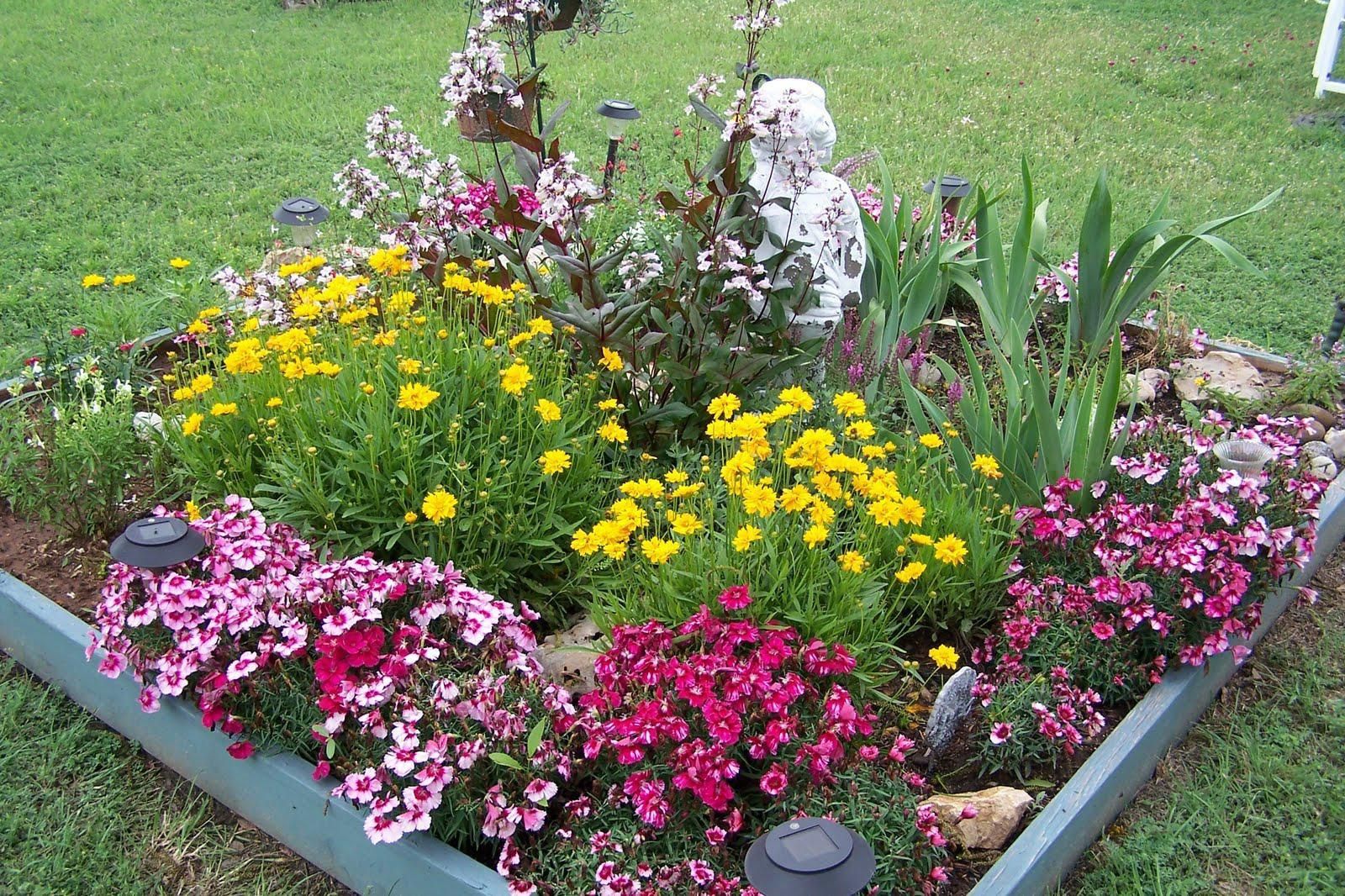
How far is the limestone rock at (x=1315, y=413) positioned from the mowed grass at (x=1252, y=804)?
121cm

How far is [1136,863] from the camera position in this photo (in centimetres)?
265

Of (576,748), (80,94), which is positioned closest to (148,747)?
(576,748)

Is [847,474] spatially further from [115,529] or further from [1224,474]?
[115,529]

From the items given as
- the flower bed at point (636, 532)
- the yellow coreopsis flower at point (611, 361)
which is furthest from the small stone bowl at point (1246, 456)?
the yellow coreopsis flower at point (611, 361)

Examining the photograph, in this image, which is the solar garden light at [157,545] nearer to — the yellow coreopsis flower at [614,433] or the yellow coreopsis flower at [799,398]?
the yellow coreopsis flower at [614,433]

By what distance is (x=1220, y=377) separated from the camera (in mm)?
4480

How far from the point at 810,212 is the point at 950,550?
1564 mm

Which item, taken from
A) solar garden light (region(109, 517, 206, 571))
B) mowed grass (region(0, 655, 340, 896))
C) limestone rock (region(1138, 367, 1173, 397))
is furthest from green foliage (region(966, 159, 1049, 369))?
mowed grass (region(0, 655, 340, 896))

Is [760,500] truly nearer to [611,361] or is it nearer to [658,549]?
[658,549]

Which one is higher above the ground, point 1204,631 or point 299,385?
point 299,385

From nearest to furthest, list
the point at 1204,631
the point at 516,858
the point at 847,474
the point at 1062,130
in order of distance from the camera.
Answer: the point at 516,858 → the point at 1204,631 → the point at 847,474 → the point at 1062,130

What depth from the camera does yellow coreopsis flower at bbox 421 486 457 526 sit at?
277cm

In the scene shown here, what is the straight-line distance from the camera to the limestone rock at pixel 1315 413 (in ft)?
13.9

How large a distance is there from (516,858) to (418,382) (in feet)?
4.76
